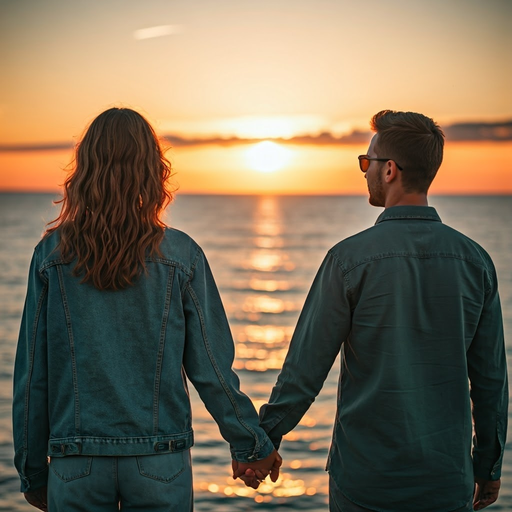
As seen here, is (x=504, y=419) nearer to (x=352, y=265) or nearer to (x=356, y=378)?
(x=356, y=378)

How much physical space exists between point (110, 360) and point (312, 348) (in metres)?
0.78

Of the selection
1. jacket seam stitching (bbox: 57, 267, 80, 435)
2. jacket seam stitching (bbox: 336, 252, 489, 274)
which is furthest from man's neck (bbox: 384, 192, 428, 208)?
jacket seam stitching (bbox: 57, 267, 80, 435)

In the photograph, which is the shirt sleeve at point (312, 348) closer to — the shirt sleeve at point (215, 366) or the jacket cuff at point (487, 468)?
the shirt sleeve at point (215, 366)

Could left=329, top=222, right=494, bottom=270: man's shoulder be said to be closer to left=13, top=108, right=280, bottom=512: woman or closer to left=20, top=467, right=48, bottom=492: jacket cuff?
left=13, top=108, right=280, bottom=512: woman

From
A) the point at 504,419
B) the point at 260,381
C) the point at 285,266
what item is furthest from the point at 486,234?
the point at 504,419

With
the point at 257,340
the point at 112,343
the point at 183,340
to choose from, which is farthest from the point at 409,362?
the point at 257,340

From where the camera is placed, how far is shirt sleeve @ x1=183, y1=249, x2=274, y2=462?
2797 millimetres

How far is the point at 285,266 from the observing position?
37375 millimetres

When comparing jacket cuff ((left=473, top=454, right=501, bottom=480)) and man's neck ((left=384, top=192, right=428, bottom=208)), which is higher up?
man's neck ((left=384, top=192, right=428, bottom=208))

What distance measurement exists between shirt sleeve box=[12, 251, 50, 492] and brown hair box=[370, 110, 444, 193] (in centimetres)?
141

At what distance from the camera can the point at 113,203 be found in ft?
8.82

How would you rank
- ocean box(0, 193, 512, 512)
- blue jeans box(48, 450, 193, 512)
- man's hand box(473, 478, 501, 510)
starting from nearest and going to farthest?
blue jeans box(48, 450, 193, 512), man's hand box(473, 478, 501, 510), ocean box(0, 193, 512, 512)

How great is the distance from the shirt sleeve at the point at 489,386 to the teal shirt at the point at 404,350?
0.04ft

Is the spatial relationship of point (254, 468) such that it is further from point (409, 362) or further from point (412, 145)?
point (412, 145)
